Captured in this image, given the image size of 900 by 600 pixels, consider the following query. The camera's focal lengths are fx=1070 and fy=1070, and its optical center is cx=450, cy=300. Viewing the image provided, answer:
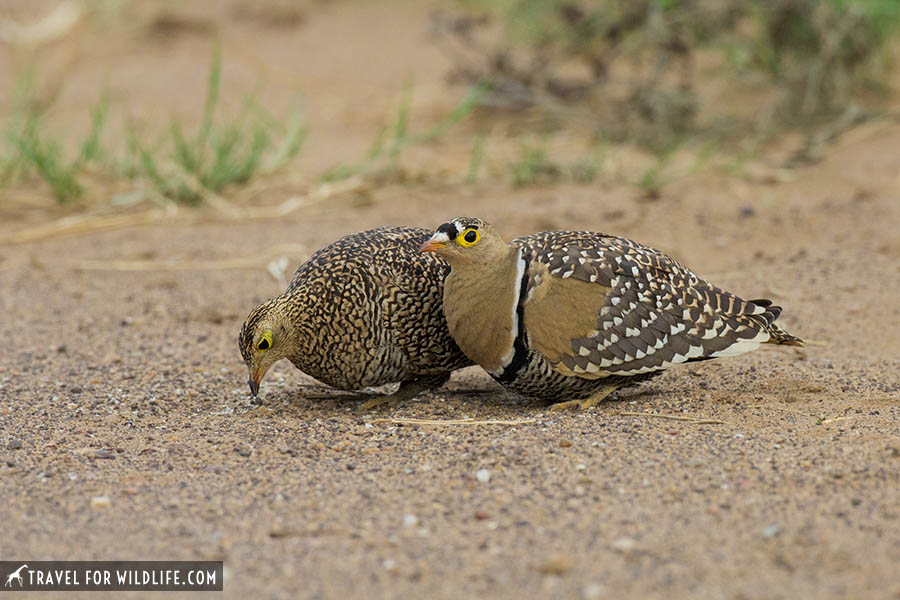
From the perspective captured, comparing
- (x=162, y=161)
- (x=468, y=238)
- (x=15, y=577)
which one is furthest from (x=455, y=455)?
(x=162, y=161)

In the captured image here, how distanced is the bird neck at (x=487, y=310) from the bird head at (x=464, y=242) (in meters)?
0.03

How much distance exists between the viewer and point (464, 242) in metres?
3.81

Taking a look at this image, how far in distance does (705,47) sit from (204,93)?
519 centimetres

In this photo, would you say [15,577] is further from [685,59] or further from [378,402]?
[685,59]

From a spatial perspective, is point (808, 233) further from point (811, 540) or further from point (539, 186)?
point (811, 540)

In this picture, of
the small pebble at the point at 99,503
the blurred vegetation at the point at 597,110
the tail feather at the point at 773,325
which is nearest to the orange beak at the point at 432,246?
the tail feather at the point at 773,325

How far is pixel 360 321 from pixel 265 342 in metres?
0.35

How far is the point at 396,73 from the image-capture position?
11.4m

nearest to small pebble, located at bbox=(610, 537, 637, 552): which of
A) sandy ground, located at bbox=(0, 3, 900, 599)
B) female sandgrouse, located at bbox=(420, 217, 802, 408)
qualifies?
sandy ground, located at bbox=(0, 3, 900, 599)

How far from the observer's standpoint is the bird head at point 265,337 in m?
3.81

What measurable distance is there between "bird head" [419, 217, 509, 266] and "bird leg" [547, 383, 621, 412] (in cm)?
61

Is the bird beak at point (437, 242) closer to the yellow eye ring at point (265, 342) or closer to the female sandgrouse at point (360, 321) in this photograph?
the female sandgrouse at point (360, 321)

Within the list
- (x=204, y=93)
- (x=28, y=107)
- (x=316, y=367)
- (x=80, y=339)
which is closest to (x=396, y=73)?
(x=204, y=93)

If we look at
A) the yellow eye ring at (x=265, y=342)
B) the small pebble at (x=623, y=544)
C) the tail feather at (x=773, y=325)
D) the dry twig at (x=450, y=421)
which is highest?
the tail feather at (x=773, y=325)
